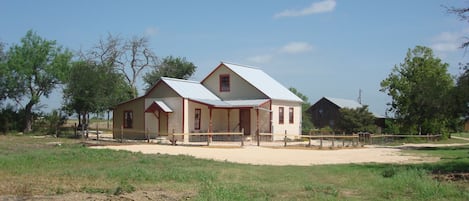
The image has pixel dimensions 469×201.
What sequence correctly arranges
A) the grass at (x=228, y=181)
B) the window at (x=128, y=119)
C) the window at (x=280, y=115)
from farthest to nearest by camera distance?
the window at (x=280, y=115), the window at (x=128, y=119), the grass at (x=228, y=181)

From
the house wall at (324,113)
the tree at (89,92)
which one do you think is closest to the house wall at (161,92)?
the tree at (89,92)

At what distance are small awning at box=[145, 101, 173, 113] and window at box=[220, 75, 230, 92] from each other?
6390 millimetres

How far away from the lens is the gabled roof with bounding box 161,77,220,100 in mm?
41438

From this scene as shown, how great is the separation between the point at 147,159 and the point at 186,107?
60.6 feet

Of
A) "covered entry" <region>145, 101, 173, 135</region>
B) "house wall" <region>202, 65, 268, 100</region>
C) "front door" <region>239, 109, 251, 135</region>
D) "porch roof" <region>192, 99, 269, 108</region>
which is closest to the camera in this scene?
"covered entry" <region>145, 101, 173, 135</region>

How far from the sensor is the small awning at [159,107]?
1591 inches

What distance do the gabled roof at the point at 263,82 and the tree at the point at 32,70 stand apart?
15.8m

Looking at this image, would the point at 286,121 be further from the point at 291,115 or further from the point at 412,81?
the point at 412,81

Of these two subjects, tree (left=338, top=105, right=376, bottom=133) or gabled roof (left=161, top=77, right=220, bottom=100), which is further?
tree (left=338, top=105, right=376, bottom=133)

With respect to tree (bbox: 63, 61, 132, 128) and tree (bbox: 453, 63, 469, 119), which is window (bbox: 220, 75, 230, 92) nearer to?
tree (bbox: 63, 61, 132, 128)

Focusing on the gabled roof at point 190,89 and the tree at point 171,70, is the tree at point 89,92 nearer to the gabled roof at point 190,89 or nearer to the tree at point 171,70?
the gabled roof at point 190,89

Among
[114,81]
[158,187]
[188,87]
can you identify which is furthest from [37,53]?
[158,187]

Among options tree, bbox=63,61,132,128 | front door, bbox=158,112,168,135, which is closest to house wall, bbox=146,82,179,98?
front door, bbox=158,112,168,135

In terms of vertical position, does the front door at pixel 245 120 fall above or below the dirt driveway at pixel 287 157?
above
